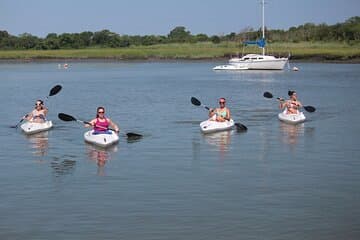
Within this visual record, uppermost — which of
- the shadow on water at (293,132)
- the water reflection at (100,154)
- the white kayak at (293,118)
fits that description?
the water reflection at (100,154)

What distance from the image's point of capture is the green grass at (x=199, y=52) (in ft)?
341

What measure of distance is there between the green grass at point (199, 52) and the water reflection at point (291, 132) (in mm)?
70202

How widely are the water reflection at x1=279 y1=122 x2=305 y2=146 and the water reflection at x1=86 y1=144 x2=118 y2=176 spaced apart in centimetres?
611

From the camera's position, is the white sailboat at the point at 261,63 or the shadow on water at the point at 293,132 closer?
the shadow on water at the point at 293,132

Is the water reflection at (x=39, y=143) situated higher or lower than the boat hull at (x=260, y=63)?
higher

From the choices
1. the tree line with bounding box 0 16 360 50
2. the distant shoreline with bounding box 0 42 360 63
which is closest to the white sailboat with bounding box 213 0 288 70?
the distant shoreline with bounding box 0 42 360 63

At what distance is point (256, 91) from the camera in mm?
52312

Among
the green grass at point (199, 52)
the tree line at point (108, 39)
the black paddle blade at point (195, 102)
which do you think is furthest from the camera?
the tree line at point (108, 39)

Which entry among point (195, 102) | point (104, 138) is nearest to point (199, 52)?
point (195, 102)

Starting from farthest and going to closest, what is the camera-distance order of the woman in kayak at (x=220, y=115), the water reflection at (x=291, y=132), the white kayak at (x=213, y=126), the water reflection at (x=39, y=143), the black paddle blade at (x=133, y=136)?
1. the woman in kayak at (x=220, y=115)
2. the white kayak at (x=213, y=126)
3. the black paddle blade at (x=133, y=136)
4. the water reflection at (x=291, y=132)
5. the water reflection at (x=39, y=143)

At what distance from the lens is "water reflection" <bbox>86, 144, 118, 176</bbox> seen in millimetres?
21484

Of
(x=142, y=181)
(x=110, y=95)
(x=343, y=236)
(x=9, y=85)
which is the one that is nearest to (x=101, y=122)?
(x=142, y=181)

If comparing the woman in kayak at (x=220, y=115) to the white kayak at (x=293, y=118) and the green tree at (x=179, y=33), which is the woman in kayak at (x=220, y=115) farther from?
the green tree at (x=179, y=33)

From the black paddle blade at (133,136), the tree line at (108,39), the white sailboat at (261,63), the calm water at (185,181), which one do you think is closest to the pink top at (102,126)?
the calm water at (185,181)
